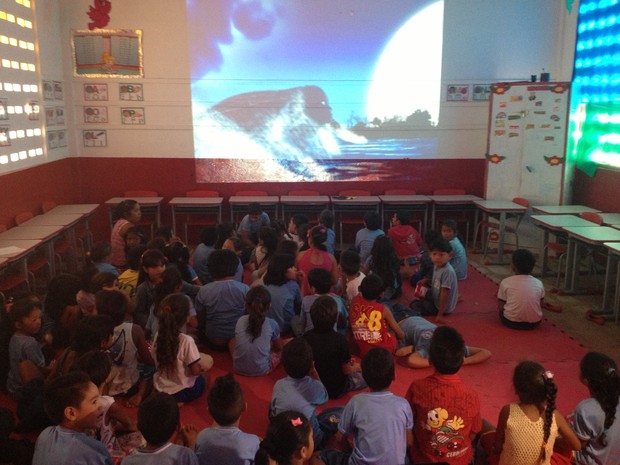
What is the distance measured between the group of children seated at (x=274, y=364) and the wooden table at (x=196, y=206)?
1.69 m

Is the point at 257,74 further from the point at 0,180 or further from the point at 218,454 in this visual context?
the point at 218,454

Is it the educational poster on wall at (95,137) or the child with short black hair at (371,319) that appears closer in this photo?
the child with short black hair at (371,319)

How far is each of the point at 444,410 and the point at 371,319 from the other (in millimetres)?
1291

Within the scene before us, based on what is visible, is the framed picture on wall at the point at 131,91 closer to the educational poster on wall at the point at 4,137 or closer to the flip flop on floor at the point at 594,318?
the educational poster on wall at the point at 4,137

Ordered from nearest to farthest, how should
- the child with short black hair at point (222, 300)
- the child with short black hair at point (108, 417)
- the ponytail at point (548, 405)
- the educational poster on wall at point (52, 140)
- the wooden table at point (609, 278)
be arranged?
the ponytail at point (548, 405), the child with short black hair at point (108, 417), the child with short black hair at point (222, 300), the wooden table at point (609, 278), the educational poster on wall at point (52, 140)

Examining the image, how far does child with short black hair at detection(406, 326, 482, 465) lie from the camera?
8.21 ft

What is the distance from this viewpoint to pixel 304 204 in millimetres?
7398

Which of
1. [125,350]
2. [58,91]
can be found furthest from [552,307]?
[58,91]

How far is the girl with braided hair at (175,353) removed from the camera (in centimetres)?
322

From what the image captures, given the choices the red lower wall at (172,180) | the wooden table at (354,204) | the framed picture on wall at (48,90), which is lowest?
the wooden table at (354,204)

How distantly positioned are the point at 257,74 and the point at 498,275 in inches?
160

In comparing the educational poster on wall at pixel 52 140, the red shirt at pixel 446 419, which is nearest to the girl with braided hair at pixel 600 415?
the red shirt at pixel 446 419

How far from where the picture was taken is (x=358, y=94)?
7.70m

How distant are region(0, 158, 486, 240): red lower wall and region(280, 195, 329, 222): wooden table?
38 cm
